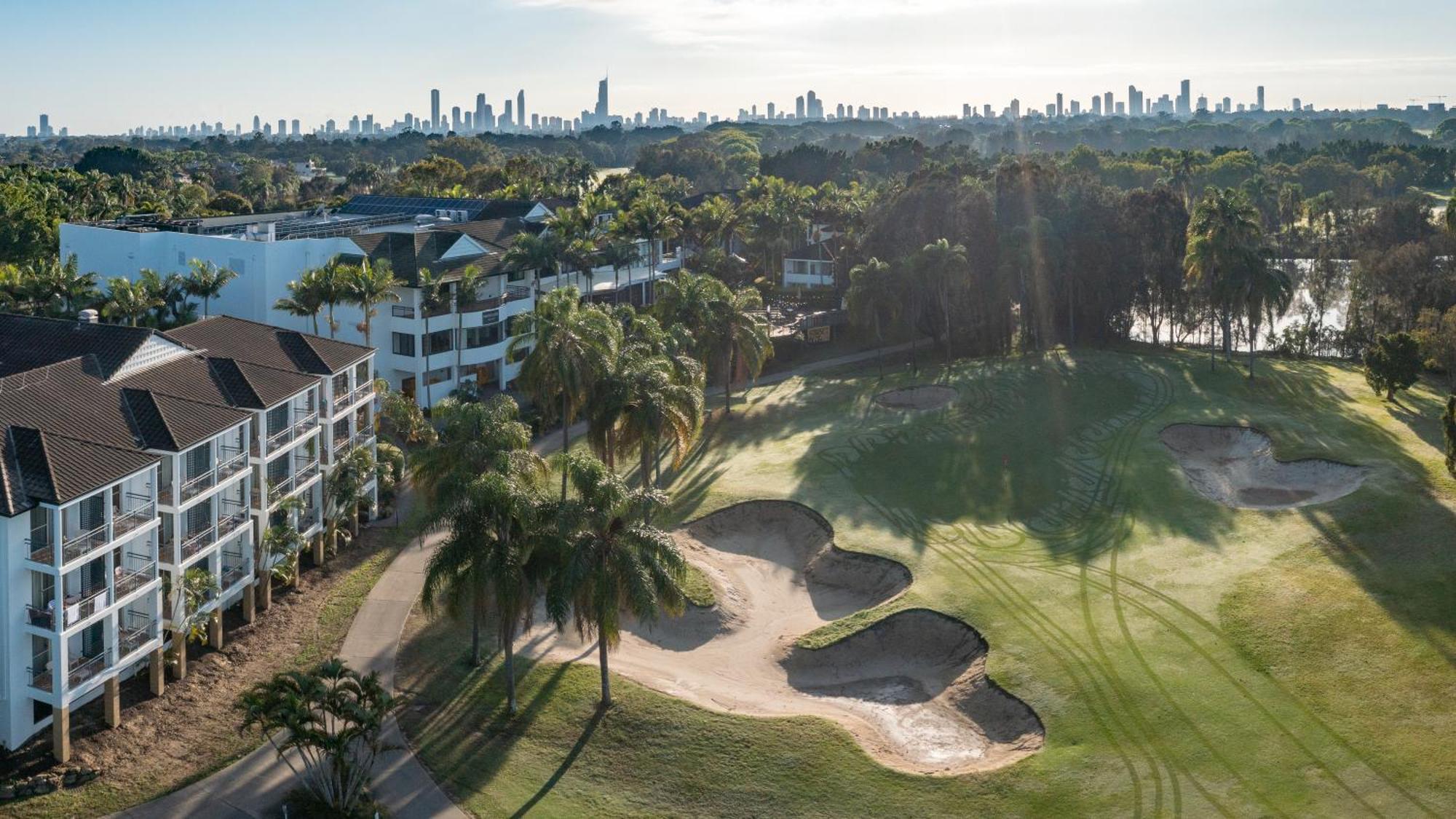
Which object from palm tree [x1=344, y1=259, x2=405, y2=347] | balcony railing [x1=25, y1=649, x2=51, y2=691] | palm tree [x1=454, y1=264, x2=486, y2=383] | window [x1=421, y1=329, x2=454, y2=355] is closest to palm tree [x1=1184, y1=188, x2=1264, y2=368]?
palm tree [x1=454, y1=264, x2=486, y2=383]

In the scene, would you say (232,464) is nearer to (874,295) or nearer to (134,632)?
(134,632)

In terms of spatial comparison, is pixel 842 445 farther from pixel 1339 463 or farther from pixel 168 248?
pixel 168 248

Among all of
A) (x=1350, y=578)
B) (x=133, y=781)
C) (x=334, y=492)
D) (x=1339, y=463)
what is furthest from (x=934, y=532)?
(x=133, y=781)

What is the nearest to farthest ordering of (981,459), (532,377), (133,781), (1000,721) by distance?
(133,781) < (1000,721) < (532,377) < (981,459)

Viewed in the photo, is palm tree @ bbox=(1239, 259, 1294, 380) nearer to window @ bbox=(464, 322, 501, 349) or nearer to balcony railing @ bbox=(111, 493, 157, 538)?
window @ bbox=(464, 322, 501, 349)

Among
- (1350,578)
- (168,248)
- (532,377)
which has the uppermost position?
(168,248)

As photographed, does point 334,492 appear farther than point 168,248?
No

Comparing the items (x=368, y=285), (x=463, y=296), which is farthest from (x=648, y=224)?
(x=368, y=285)
